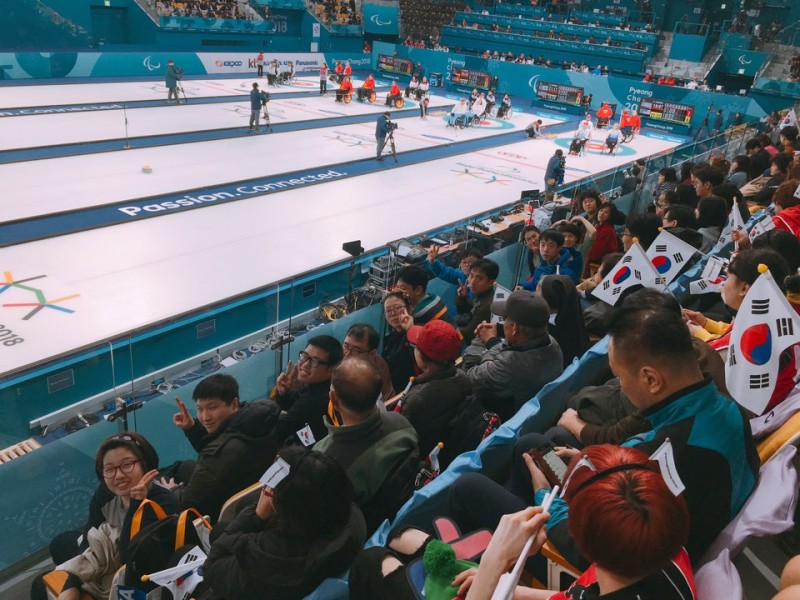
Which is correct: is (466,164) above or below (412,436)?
below

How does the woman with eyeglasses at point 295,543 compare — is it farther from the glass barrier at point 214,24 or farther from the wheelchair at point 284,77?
the glass barrier at point 214,24

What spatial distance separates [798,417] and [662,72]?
30.4 meters

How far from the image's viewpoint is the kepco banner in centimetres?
3306

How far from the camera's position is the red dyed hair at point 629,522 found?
1428 mm

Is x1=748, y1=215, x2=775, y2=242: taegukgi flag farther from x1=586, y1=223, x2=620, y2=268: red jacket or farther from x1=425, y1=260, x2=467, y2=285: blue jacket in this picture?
x1=425, y1=260, x2=467, y2=285: blue jacket

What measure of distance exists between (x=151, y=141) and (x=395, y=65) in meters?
16.8

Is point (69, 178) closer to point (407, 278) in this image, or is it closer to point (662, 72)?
point (407, 278)

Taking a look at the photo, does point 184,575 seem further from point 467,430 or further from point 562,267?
point 562,267

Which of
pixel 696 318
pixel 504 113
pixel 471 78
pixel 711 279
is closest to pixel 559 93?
pixel 471 78

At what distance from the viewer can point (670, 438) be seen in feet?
6.80

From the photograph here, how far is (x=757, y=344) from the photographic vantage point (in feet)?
9.75

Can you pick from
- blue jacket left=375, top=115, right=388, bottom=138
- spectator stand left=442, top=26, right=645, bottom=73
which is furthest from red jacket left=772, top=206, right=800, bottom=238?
spectator stand left=442, top=26, right=645, bottom=73

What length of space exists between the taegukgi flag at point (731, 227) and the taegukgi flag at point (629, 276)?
1.52 m

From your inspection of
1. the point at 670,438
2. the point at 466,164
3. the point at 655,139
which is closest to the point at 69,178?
the point at 466,164
